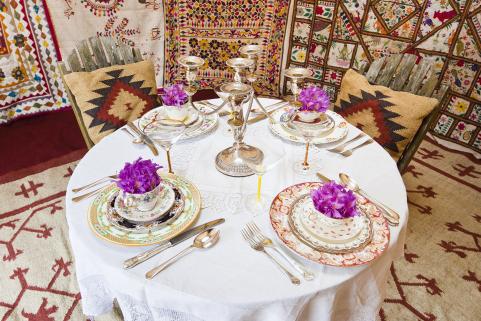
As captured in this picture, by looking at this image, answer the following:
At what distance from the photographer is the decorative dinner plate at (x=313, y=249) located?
2.57ft

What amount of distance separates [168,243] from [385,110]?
3.93 feet

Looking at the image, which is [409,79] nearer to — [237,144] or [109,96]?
[237,144]

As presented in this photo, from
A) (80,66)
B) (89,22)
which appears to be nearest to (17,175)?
(80,66)

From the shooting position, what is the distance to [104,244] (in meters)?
0.84

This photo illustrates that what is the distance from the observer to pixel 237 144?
1146mm

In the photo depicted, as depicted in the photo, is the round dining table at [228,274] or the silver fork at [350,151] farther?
the silver fork at [350,151]

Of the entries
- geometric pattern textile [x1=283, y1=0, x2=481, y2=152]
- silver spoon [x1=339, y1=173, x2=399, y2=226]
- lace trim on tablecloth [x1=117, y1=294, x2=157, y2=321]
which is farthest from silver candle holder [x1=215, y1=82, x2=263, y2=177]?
geometric pattern textile [x1=283, y1=0, x2=481, y2=152]

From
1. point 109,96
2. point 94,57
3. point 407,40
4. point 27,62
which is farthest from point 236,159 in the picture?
point 27,62

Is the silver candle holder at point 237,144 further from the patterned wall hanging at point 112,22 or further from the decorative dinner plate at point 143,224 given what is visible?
the patterned wall hanging at point 112,22

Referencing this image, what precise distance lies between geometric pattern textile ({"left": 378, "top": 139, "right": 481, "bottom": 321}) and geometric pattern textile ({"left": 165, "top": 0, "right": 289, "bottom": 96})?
134cm

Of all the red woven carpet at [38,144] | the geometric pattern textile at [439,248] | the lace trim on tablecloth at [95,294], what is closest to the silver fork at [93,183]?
the lace trim on tablecloth at [95,294]

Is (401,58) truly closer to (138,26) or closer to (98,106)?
(98,106)

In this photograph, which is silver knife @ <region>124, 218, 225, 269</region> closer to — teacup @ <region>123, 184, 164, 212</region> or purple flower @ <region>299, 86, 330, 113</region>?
teacup @ <region>123, 184, 164, 212</region>

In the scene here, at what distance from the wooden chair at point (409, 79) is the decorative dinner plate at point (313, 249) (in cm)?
80
